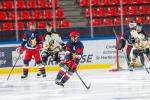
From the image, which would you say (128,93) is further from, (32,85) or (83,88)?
(32,85)

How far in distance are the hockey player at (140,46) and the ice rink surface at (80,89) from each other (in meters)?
1.21

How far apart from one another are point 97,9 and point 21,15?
2.46 meters

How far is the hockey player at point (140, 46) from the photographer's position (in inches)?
564

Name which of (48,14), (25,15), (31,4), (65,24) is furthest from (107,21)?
(25,15)

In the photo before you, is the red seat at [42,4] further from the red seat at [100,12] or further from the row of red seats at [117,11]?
the red seat at [100,12]

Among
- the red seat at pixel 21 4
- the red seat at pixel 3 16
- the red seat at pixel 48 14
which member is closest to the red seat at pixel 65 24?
the red seat at pixel 48 14

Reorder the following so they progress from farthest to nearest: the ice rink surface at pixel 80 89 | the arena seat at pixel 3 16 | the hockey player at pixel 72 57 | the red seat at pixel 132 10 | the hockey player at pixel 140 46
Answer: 1. the red seat at pixel 132 10
2. the arena seat at pixel 3 16
3. the hockey player at pixel 140 46
4. the hockey player at pixel 72 57
5. the ice rink surface at pixel 80 89

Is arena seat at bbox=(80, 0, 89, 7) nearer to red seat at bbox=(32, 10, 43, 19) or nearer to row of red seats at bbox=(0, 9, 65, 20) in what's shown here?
row of red seats at bbox=(0, 9, 65, 20)

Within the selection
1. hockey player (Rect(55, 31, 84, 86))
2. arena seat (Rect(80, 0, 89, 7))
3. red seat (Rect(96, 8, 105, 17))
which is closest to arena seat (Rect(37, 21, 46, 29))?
arena seat (Rect(80, 0, 89, 7))

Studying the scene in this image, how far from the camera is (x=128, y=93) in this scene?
9.11 meters

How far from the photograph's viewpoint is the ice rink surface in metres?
8.78

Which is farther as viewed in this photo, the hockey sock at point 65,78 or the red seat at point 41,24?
the red seat at point 41,24

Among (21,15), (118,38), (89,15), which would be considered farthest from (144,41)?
(21,15)

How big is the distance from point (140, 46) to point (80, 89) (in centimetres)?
463
